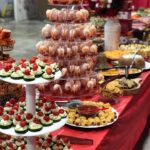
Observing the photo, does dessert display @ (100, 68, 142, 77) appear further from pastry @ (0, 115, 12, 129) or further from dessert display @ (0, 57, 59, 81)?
pastry @ (0, 115, 12, 129)

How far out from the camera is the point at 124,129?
200 cm

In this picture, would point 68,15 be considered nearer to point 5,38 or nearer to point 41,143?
point 5,38

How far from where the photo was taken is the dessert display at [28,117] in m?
1.13

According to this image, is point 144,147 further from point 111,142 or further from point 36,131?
point 36,131

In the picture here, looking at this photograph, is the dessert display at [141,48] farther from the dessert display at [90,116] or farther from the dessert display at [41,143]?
the dessert display at [41,143]

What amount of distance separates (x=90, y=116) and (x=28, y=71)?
25.2 inches

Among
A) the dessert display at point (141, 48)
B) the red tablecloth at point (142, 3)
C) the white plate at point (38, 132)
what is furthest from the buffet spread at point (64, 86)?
the red tablecloth at point (142, 3)

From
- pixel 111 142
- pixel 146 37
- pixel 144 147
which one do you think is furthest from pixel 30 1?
pixel 111 142

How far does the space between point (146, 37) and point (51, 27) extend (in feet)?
6.13

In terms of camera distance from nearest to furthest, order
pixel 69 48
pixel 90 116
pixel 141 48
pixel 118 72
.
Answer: pixel 90 116, pixel 69 48, pixel 118 72, pixel 141 48

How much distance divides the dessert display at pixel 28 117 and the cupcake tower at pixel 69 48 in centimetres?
72

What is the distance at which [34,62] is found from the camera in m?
1.26

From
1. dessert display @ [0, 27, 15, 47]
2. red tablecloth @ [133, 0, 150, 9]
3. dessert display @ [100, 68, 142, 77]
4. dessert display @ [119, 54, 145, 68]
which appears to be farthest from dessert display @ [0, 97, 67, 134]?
red tablecloth @ [133, 0, 150, 9]

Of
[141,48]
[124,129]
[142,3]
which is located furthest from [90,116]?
[142,3]
